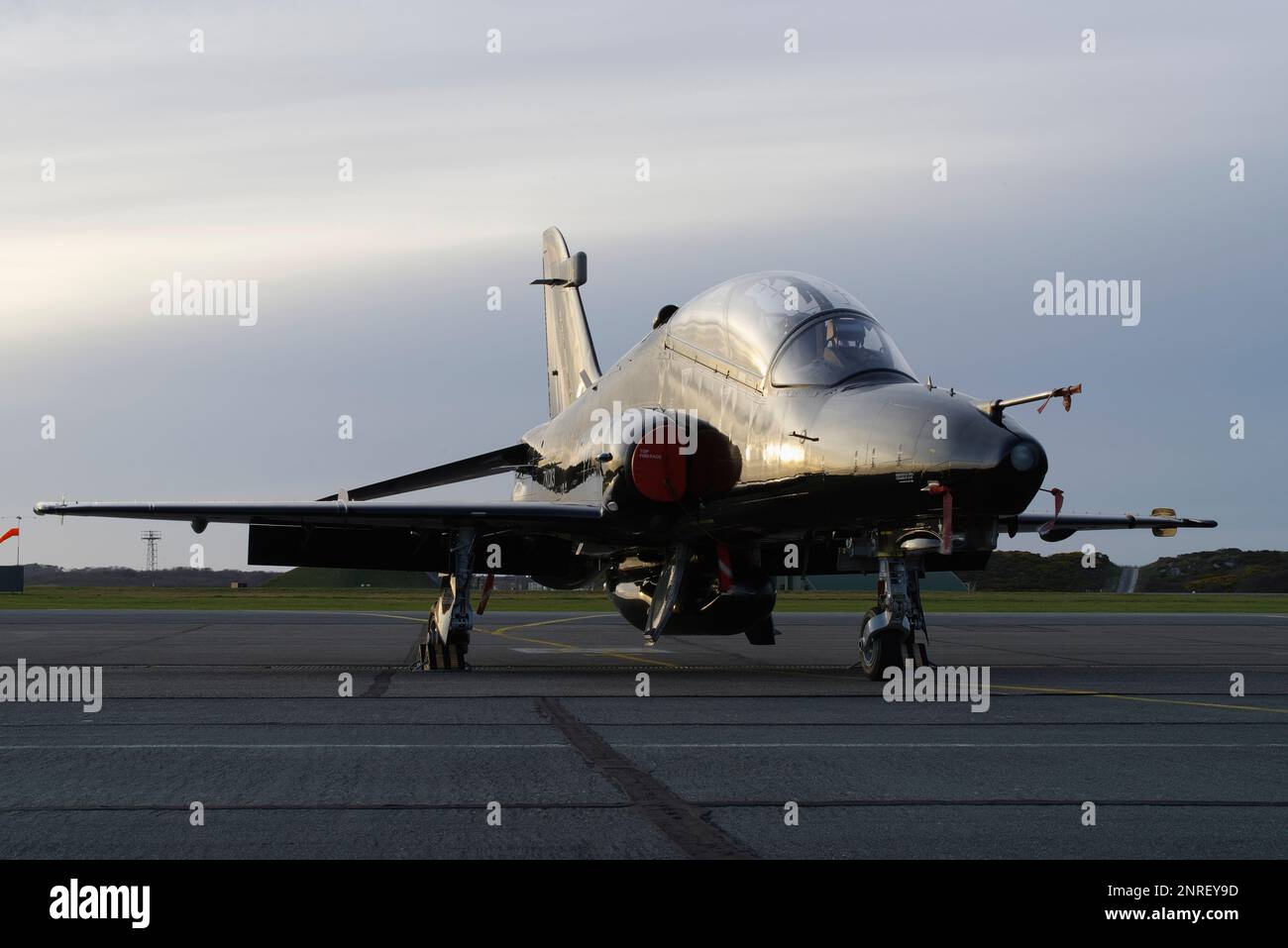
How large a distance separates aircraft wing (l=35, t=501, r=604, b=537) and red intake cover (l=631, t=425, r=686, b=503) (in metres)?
1.05

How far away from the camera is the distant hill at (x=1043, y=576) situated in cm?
10738

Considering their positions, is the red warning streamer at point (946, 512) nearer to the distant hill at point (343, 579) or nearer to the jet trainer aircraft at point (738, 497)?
the jet trainer aircraft at point (738, 497)

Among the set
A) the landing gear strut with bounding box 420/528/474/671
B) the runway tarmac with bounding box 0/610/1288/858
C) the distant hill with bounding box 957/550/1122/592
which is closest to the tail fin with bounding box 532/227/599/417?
the landing gear strut with bounding box 420/528/474/671

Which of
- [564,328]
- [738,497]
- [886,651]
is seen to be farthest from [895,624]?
[564,328]

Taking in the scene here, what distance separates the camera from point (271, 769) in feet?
27.0

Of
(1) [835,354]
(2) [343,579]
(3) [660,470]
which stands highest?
(1) [835,354]

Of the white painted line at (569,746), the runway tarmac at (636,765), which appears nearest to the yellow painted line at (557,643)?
the runway tarmac at (636,765)

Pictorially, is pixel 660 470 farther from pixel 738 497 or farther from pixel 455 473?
pixel 455 473

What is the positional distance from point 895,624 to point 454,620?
5724 millimetres

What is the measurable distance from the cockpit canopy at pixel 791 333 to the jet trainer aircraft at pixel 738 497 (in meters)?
0.03

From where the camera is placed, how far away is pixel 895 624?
15391 mm

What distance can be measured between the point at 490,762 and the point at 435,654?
31.2 feet

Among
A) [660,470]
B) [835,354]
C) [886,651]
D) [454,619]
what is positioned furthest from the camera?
[454,619]

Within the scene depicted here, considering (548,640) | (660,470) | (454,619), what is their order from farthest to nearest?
1. (548,640)
2. (454,619)
3. (660,470)
